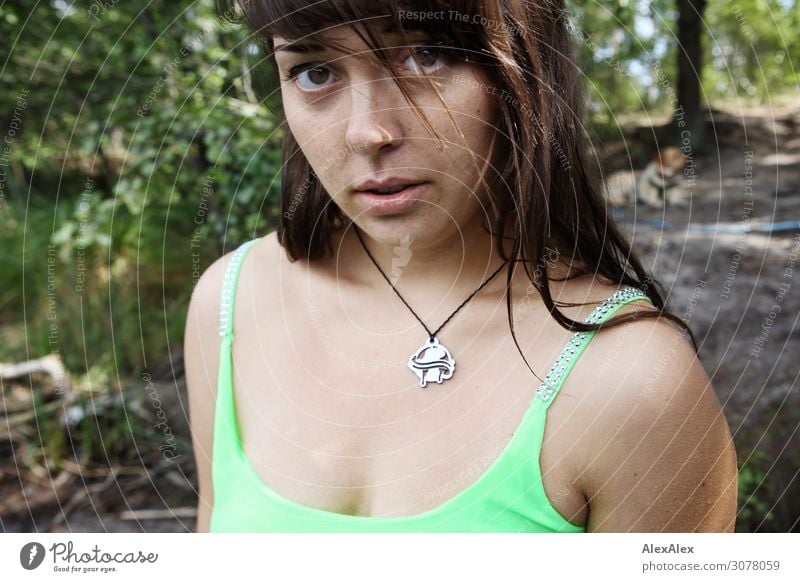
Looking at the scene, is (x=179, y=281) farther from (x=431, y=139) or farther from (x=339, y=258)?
(x=431, y=139)

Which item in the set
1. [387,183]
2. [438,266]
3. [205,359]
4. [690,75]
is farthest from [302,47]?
[690,75]

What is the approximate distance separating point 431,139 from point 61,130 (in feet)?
4.95

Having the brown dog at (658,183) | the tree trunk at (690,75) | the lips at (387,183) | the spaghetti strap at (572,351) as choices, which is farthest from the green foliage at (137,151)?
the tree trunk at (690,75)

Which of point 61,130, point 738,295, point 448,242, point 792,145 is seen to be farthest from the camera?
point 61,130

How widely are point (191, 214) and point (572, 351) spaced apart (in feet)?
3.74

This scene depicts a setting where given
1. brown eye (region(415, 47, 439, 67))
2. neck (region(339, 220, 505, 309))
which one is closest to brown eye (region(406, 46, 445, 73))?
brown eye (region(415, 47, 439, 67))

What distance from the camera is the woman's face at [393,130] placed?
1.98 feet

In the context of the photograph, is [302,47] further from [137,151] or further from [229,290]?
[137,151]

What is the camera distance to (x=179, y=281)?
6.06 ft

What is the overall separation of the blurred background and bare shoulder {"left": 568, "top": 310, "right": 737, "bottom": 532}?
420 mm

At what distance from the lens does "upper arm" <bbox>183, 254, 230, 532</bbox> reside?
33.6 inches

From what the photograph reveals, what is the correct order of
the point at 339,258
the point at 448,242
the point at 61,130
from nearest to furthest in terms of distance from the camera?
the point at 448,242, the point at 339,258, the point at 61,130

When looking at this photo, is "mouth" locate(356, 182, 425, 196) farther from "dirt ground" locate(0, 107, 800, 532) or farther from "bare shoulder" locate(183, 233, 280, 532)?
"dirt ground" locate(0, 107, 800, 532)

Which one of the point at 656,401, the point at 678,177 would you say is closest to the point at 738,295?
the point at 678,177
